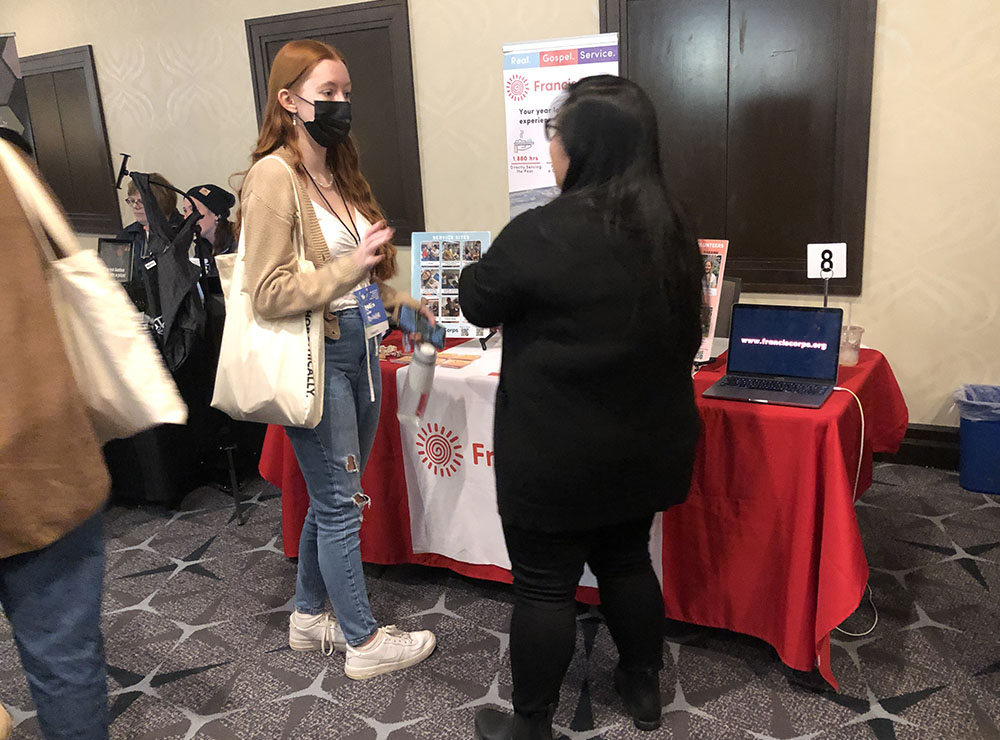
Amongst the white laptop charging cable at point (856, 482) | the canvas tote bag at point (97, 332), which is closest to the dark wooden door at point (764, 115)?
the white laptop charging cable at point (856, 482)

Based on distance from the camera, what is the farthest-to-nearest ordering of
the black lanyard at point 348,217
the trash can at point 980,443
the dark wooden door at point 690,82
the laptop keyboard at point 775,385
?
the dark wooden door at point 690,82
the trash can at point 980,443
the laptop keyboard at point 775,385
the black lanyard at point 348,217

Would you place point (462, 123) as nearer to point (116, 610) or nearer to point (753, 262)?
point (753, 262)

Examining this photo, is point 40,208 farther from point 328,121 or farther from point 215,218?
point 215,218

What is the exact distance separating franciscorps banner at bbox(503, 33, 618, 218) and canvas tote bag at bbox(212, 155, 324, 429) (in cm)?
100

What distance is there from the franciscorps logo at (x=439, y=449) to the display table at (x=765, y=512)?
0.07ft

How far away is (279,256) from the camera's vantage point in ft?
5.09

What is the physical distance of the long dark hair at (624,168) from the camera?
124cm

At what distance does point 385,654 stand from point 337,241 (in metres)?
1.03

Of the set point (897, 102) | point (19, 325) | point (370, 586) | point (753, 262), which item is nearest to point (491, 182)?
point (753, 262)

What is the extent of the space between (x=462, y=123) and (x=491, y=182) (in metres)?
0.31

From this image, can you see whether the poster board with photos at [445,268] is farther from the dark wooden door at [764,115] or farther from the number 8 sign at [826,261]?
the dark wooden door at [764,115]

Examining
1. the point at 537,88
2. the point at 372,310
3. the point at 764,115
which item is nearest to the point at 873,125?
the point at 764,115

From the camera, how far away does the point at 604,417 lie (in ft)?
4.40

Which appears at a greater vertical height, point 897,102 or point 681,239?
point 897,102
